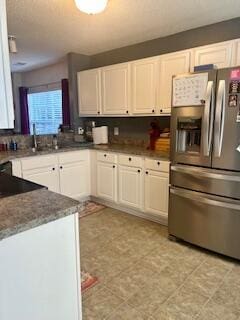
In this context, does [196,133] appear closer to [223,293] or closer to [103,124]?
[223,293]

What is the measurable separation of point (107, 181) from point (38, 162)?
1.00m

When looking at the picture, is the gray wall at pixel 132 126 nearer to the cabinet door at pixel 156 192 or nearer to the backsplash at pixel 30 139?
the backsplash at pixel 30 139

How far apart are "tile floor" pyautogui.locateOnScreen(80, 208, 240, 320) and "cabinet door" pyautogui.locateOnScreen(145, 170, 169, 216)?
0.25 metres

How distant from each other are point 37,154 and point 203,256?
2271mm

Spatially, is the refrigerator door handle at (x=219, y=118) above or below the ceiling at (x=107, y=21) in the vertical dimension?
below

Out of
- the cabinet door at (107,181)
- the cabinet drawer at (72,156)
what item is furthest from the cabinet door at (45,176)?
the cabinet door at (107,181)

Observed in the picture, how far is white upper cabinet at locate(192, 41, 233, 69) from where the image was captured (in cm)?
253

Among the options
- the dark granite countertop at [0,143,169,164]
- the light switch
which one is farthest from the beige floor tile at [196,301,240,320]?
the light switch

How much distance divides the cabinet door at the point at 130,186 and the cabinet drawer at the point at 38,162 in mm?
933

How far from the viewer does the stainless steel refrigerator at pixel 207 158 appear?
214cm

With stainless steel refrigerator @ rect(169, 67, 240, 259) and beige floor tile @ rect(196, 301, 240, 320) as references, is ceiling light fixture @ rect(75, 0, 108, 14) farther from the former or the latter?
beige floor tile @ rect(196, 301, 240, 320)

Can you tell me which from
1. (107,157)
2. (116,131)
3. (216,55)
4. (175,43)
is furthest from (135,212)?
(175,43)

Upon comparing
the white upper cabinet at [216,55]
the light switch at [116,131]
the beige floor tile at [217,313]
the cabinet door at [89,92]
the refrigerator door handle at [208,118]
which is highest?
the white upper cabinet at [216,55]

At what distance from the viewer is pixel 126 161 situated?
10.8 ft
